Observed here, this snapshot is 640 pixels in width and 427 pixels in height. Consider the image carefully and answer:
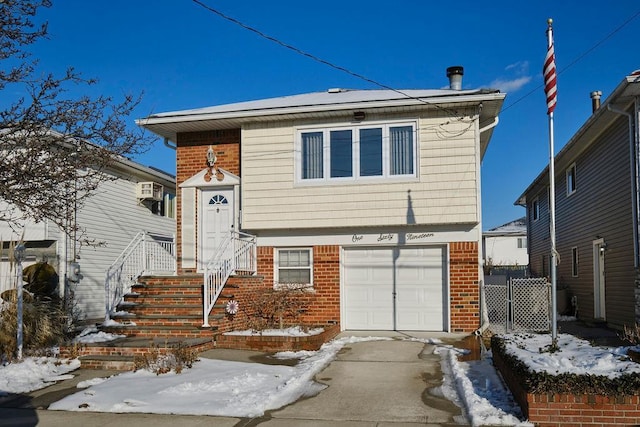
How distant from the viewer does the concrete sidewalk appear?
6746 mm

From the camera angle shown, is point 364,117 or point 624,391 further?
point 364,117

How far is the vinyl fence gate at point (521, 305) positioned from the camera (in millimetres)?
13594

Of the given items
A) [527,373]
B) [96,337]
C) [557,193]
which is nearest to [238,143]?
[96,337]

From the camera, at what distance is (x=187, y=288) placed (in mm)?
12742

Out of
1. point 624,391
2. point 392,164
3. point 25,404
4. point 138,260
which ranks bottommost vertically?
point 25,404

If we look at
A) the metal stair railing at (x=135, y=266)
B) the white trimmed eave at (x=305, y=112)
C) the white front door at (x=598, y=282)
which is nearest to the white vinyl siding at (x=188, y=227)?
the metal stair railing at (x=135, y=266)

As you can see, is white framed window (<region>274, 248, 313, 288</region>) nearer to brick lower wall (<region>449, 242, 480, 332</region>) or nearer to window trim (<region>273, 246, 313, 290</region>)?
window trim (<region>273, 246, 313, 290</region>)

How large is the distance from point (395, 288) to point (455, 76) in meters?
5.88

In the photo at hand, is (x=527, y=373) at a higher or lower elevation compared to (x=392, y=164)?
lower

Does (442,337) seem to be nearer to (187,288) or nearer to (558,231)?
(187,288)

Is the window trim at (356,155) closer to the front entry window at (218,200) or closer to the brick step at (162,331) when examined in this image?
the front entry window at (218,200)

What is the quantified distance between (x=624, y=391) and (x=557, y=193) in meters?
17.1

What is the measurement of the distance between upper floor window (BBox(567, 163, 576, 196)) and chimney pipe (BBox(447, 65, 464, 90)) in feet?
19.1

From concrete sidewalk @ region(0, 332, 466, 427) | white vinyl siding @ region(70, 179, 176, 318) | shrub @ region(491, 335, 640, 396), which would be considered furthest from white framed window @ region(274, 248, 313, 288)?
shrub @ region(491, 335, 640, 396)
